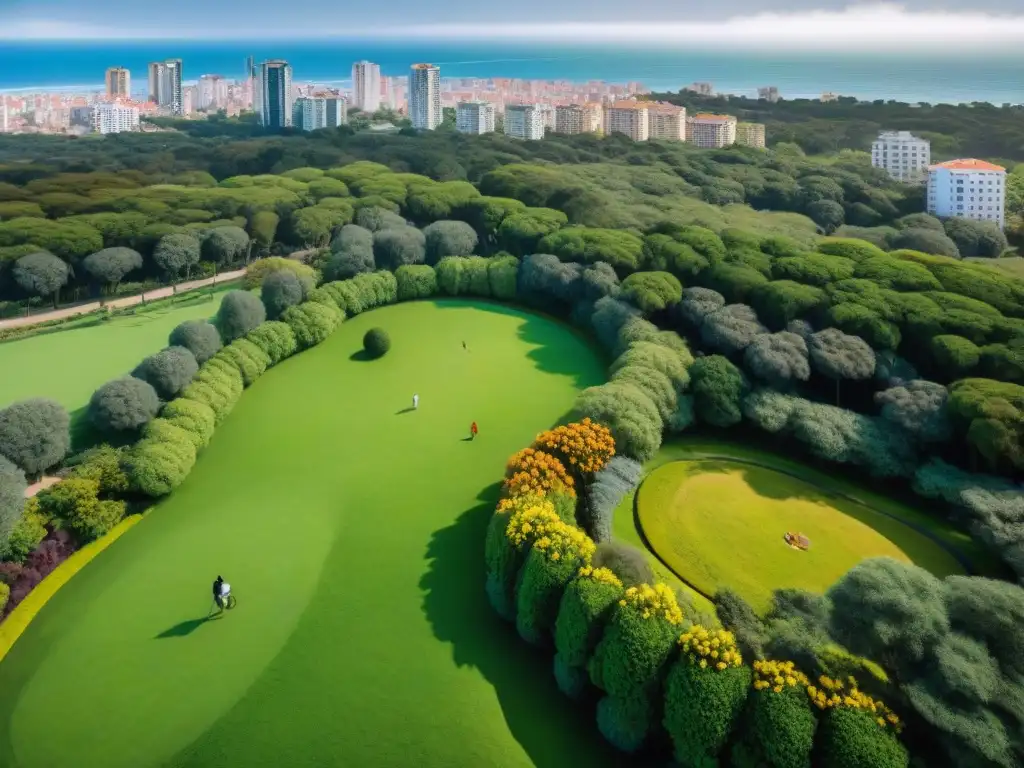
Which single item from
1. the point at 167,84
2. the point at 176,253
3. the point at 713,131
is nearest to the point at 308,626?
the point at 176,253

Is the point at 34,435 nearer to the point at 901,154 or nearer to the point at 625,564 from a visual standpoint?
the point at 625,564

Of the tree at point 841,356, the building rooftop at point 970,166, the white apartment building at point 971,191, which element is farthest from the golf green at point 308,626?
the building rooftop at point 970,166

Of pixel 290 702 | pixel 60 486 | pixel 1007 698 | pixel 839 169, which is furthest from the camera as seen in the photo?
pixel 839 169

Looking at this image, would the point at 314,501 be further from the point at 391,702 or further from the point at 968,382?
the point at 968,382

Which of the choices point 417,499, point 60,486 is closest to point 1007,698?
point 417,499

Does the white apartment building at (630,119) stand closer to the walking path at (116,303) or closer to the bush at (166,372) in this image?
the walking path at (116,303)
